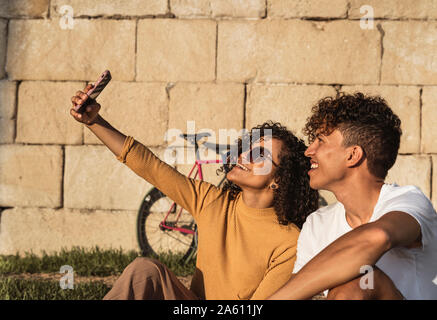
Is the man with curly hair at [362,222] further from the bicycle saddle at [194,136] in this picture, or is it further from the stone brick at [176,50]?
the stone brick at [176,50]

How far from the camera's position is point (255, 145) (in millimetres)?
3273

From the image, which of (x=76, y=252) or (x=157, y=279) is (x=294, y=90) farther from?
(x=157, y=279)

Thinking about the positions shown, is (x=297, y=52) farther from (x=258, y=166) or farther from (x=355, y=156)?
(x=355, y=156)

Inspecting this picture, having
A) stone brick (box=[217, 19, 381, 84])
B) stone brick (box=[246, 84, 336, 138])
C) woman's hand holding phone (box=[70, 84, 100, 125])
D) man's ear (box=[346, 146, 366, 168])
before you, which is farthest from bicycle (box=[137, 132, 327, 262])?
man's ear (box=[346, 146, 366, 168])

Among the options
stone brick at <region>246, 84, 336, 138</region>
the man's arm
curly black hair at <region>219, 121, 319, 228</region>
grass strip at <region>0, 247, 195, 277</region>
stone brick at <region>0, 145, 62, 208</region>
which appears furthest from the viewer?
stone brick at <region>0, 145, 62, 208</region>

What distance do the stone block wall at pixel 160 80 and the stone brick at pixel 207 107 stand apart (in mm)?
12

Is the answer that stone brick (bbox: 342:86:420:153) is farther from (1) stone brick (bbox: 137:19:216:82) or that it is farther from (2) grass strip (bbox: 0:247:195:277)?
(2) grass strip (bbox: 0:247:195:277)

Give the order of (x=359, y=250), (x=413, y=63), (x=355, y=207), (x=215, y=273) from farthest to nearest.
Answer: (x=413, y=63)
(x=215, y=273)
(x=355, y=207)
(x=359, y=250)

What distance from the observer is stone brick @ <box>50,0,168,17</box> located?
5.96 metres

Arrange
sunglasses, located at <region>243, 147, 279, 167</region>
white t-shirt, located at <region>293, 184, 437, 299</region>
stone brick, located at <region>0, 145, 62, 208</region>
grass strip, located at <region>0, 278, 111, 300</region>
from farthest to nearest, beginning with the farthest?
stone brick, located at <region>0, 145, 62, 208</region>, grass strip, located at <region>0, 278, 111, 300</region>, sunglasses, located at <region>243, 147, 279, 167</region>, white t-shirt, located at <region>293, 184, 437, 299</region>

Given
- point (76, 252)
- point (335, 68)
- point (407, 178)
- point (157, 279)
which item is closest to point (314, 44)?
point (335, 68)

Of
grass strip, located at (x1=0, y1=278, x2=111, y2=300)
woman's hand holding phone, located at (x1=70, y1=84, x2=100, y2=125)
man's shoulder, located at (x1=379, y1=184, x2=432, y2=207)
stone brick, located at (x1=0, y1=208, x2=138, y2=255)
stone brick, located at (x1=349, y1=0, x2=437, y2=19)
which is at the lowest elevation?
grass strip, located at (x1=0, y1=278, x2=111, y2=300)

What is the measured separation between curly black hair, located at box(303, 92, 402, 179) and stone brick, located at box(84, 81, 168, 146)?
3.34m

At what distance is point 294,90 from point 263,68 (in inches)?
15.8
